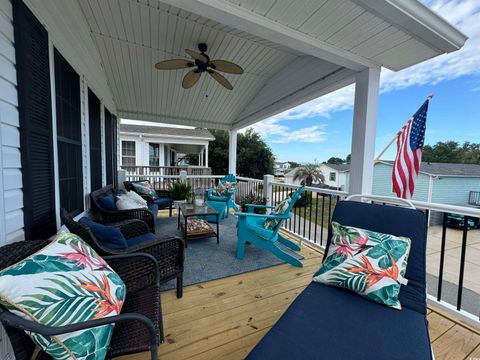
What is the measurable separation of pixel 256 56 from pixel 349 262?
4.14 metres

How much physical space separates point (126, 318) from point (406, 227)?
1.94m

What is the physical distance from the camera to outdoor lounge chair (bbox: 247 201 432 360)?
1024 millimetres

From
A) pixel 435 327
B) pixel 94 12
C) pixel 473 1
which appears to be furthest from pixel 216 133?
pixel 435 327

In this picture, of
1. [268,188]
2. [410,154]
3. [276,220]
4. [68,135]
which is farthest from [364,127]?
[68,135]

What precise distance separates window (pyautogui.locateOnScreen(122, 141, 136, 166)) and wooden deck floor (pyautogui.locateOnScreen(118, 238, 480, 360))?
9092mm

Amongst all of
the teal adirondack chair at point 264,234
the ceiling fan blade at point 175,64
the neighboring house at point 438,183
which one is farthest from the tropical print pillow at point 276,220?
the neighboring house at point 438,183

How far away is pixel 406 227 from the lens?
163cm

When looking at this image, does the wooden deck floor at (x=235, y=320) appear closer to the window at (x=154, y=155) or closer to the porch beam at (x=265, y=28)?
the porch beam at (x=265, y=28)

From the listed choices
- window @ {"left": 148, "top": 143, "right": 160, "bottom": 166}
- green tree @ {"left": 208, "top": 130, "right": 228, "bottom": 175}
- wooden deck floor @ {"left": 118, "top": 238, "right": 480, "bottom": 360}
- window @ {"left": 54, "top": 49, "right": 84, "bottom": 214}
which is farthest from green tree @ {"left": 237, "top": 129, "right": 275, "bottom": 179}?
wooden deck floor @ {"left": 118, "top": 238, "right": 480, "bottom": 360}

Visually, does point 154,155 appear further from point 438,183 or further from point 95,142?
point 438,183

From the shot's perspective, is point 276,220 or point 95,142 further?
point 95,142

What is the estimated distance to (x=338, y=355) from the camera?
100 cm

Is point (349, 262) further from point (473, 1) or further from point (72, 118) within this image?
point (473, 1)

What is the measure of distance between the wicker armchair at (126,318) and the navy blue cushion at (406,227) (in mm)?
1576
